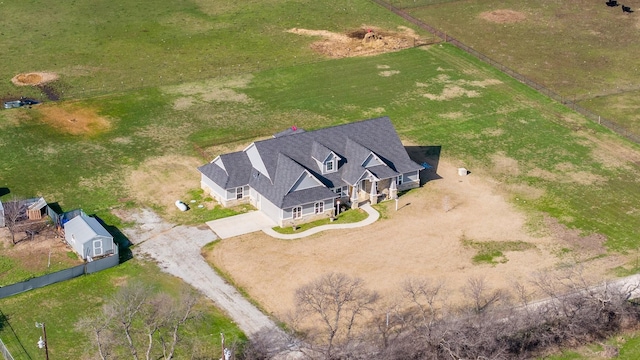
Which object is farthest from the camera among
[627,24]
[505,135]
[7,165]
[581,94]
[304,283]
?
[627,24]

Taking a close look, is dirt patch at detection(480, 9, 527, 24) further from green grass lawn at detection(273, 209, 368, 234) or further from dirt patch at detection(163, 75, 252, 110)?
green grass lawn at detection(273, 209, 368, 234)

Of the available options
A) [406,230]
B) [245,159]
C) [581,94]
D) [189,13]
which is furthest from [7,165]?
[581,94]

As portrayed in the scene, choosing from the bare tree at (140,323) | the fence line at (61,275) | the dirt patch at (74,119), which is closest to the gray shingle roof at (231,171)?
the fence line at (61,275)

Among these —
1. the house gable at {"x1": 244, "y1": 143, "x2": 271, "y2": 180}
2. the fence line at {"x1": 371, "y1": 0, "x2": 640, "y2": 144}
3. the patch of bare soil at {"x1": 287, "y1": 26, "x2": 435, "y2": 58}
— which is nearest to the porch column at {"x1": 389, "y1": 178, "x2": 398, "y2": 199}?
the house gable at {"x1": 244, "y1": 143, "x2": 271, "y2": 180}

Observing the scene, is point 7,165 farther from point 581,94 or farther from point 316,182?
point 581,94

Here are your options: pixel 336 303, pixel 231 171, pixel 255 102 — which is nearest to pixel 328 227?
pixel 231 171

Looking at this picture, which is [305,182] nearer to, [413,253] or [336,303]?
[413,253]
